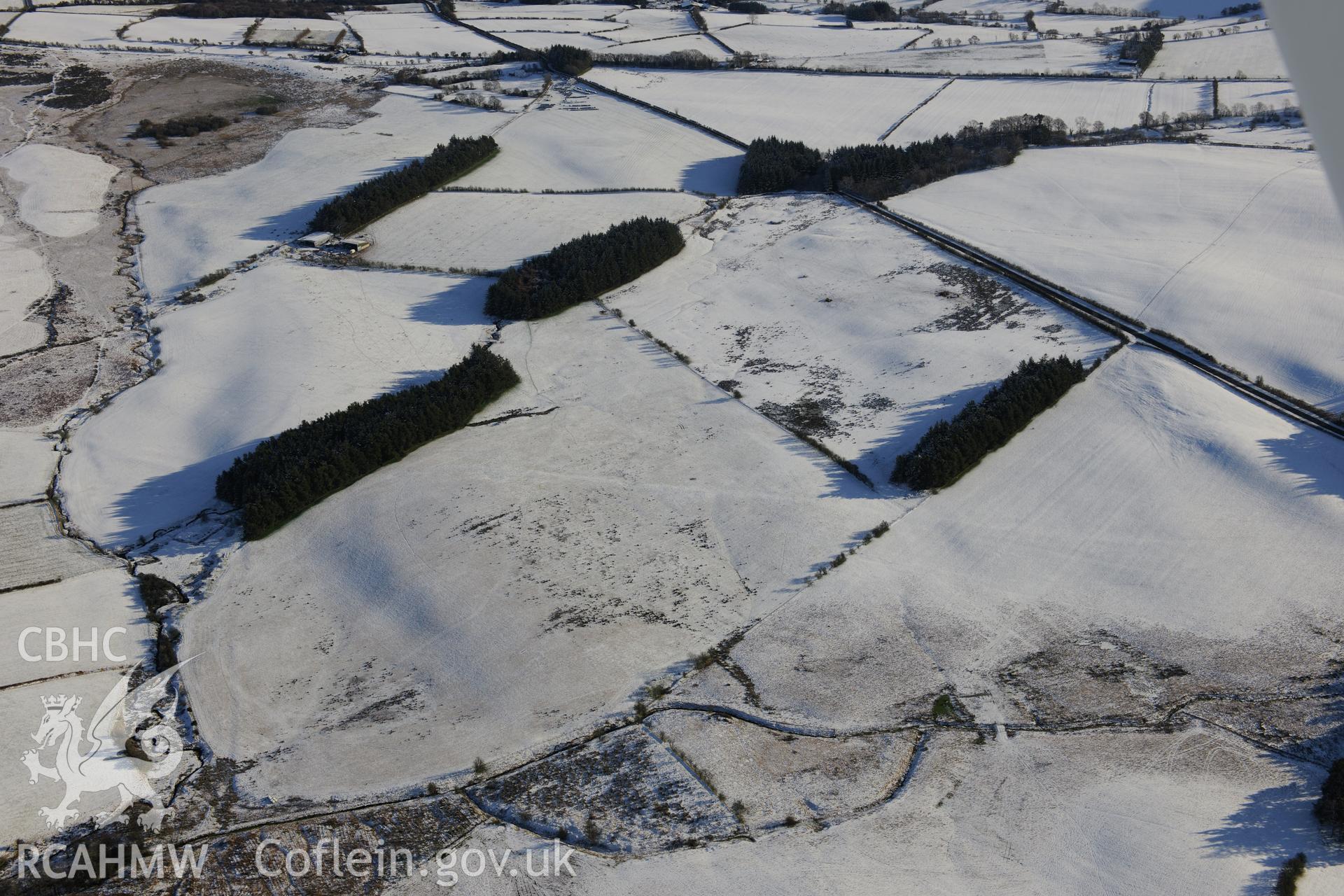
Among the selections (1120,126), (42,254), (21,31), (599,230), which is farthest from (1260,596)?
(21,31)

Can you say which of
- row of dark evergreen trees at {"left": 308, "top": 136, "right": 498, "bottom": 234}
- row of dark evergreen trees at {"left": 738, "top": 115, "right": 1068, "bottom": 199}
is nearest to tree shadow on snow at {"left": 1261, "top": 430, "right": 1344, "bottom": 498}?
row of dark evergreen trees at {"left": 738, "top": 115, "right": 1068, "bottom": 199}

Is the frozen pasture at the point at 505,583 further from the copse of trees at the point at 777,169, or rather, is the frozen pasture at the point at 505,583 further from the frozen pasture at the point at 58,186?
the frozen pasture at the point at 58,186

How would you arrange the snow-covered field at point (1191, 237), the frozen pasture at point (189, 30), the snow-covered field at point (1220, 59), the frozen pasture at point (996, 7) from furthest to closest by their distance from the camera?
the frozen pasture at point (996, 7) → the frozen pasture at point (189, 30) → the snow-covered field at point (1220, 59) → the snow-covered field at point (1191, 237)

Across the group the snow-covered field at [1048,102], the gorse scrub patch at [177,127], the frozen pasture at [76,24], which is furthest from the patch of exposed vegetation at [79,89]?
the snow-covered field at [1048,102]

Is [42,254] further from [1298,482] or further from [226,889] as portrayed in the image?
[1298,482]

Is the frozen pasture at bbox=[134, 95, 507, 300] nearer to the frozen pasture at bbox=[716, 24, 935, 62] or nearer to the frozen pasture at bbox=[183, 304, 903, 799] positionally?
the frozen pasture at bbox=[183, 304, 903, 799]

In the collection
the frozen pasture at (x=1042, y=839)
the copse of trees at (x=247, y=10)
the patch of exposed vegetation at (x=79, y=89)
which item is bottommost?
the frozen pasture at (x=1042, y=839)

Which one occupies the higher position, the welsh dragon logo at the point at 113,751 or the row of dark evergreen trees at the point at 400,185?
the row of dark evergreen trees at the point at 400,185

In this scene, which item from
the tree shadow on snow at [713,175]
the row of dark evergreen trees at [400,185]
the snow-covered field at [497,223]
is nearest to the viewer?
the snow-covered field at [497,223]
